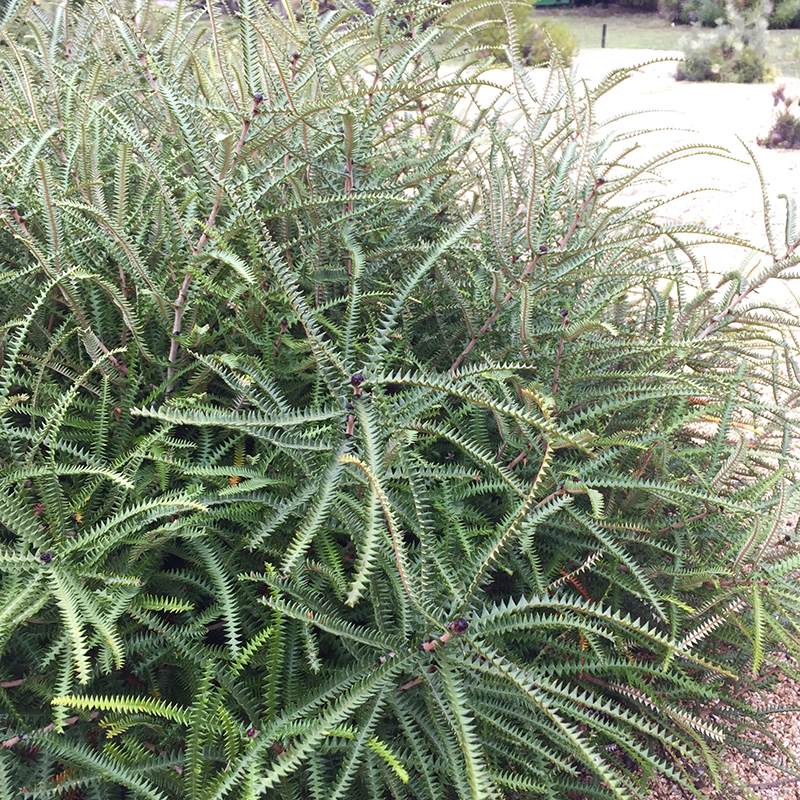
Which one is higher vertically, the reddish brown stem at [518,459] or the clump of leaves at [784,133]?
the clump of leaves at [784,133]

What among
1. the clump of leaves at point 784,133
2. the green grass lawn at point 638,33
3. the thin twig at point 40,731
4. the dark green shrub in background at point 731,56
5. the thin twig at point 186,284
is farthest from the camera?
the green grass lawn at point 638,33

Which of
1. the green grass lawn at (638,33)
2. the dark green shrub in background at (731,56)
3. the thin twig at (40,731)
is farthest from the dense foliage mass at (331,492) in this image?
the green grass lawn at (638,33)

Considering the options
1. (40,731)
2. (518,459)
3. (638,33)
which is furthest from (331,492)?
(638,33)

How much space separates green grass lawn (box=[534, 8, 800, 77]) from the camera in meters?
10.9

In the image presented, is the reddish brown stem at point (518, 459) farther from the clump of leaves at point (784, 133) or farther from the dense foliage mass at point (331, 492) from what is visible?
the clump of leaves at point (784, 133)

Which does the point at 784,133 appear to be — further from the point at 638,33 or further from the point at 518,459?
the point at 638,33

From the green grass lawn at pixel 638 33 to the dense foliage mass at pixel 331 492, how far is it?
10.8 metres

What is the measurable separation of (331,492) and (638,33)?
15.1m

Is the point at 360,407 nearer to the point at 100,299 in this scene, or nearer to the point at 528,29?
the point at 100,299

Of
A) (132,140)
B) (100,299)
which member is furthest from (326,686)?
(132,140)

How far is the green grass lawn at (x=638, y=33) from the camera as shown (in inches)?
429

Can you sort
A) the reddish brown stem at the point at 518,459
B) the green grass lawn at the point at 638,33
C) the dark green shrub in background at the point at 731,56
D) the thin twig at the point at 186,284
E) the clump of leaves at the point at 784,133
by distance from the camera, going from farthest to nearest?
the green grass lawn at the point at 638,33 < the dark green shrub in background at the point at 731,56 < the clump of leaves at the point at 784,133 < the reddish brown stem at the point at 518,459 < the thin twig at the point at 186,284

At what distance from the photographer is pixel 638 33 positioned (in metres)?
13.1

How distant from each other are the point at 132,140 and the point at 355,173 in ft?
1.51
